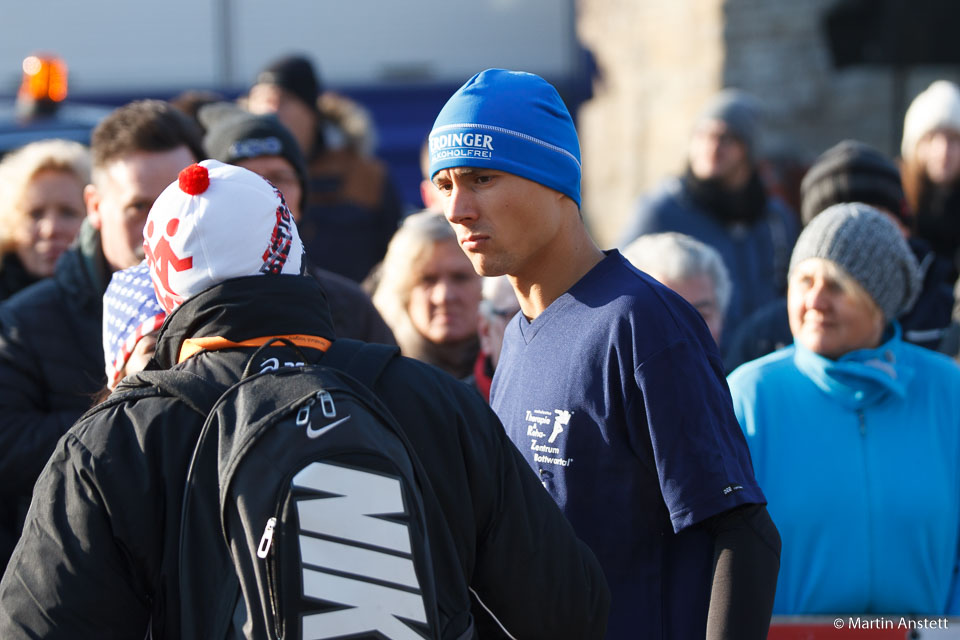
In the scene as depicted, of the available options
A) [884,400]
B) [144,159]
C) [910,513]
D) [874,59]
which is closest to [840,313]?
[884,400]

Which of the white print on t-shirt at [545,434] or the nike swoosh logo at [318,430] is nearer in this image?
the nike swoosh logo at [318,430]

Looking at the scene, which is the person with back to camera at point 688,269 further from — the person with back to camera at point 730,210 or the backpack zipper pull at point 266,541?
the backpack zipper pull at point 266,541

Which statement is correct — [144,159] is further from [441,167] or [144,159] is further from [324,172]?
[324,172]

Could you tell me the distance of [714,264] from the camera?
3.96 m

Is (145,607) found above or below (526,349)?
below

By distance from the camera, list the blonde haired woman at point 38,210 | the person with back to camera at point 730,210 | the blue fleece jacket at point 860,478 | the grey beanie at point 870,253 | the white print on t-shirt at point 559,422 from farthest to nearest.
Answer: the person with back to camera at point 730,210, the blonde haired woman at point 38,210, the grey beanie at point 870,253, the blue fleece jacket at point 860,478, the white print on t-shirt at point 559,422

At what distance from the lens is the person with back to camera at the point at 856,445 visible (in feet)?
10.3

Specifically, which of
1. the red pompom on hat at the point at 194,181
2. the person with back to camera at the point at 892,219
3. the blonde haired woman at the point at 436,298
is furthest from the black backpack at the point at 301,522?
the person with back to camera at the point at 892,219

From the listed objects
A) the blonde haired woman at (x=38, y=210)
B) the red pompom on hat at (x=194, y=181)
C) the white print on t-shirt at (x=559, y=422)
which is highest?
the red pompom on hat at (x=194, y=181)

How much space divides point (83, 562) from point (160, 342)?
0.37 meters

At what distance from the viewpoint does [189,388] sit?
5.99ft

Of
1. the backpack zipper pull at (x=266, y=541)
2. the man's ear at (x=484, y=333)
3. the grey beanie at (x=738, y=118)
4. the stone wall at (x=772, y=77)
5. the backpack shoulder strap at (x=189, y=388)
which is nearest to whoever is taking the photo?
the backpack zipper pull at (x=266, y=541)

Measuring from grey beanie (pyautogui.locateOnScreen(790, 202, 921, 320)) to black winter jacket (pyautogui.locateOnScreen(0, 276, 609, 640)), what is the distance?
161 centimetres

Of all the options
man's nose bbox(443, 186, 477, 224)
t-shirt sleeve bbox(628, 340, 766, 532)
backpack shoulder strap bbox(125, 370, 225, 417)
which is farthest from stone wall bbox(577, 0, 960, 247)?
backpack shoulder strap bbox(125, 370, 225, 417)
